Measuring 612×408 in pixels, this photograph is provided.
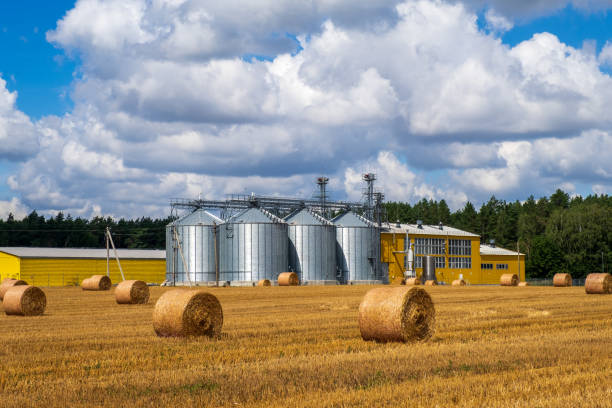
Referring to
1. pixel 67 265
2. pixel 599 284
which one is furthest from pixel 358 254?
pixel 599 284

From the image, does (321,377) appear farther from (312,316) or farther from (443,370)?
(312,316)

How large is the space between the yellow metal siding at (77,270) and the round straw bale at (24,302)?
46.2m

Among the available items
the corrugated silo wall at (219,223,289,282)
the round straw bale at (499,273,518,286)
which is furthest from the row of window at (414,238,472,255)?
the corrugated silo wall at (219,223,289,282)

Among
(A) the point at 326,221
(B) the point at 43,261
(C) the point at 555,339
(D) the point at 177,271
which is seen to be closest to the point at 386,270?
(A) the point at 326,221

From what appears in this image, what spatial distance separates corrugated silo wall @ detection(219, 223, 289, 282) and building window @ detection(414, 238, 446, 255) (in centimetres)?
1936

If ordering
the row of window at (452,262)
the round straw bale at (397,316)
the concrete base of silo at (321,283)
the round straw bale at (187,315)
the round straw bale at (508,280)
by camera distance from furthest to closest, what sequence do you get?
the row of window at (452,262) → the concrete base of silo at (321,283) → the round straw bale at (508,280) → the round straw bale at (187,315) → the round straw bale at (397,316)

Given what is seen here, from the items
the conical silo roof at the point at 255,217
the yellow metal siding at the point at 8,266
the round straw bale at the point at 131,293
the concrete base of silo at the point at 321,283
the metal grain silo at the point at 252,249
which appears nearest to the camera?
the round straw bale at the point at 131,293

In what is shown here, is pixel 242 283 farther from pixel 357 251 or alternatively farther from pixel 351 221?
pixel 351 221

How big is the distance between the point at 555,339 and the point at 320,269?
56851 mm

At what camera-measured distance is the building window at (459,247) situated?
8750 centimetres

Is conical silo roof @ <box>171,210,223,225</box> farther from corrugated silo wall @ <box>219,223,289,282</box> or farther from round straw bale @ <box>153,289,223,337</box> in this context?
round straw bale @ <box>153,289,223,337</box>

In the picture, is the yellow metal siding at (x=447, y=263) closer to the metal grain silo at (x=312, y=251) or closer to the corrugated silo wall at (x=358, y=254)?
the corrugated silo wall at (x=358, y=254)

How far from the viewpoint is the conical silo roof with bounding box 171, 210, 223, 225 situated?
72062mm

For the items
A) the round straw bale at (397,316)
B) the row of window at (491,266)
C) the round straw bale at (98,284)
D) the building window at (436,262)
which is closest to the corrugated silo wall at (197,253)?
the round straw bale at (98,284)
